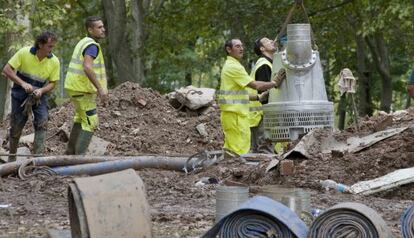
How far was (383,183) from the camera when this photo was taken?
934 centimetres

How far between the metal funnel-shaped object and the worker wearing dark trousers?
113 inches

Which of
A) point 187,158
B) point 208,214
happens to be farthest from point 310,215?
A: point 187,158

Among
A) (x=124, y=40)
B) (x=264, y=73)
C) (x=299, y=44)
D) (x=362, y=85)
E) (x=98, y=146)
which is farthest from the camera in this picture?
(x=362, y=85)

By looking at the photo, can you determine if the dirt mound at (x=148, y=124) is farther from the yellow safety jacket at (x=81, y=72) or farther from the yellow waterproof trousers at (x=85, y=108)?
the yellow safety jacket at (x=81, y=72)

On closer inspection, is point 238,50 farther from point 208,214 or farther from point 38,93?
point 208,214

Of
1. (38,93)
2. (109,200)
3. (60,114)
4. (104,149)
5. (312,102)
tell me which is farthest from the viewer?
(60,114)

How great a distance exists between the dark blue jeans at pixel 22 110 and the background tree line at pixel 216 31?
5.95 metres

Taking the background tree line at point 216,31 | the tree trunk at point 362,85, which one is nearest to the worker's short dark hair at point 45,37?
the background tree line at point 216,31

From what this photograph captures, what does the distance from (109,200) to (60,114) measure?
36.2 ft

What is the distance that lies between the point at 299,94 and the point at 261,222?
17.0 ft

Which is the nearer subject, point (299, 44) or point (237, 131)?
point (299, 44)

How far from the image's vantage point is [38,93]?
11.5 meters

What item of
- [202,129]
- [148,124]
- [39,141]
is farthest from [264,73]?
[148,124]

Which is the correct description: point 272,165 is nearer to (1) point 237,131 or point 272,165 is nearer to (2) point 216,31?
(1) point 237,131
